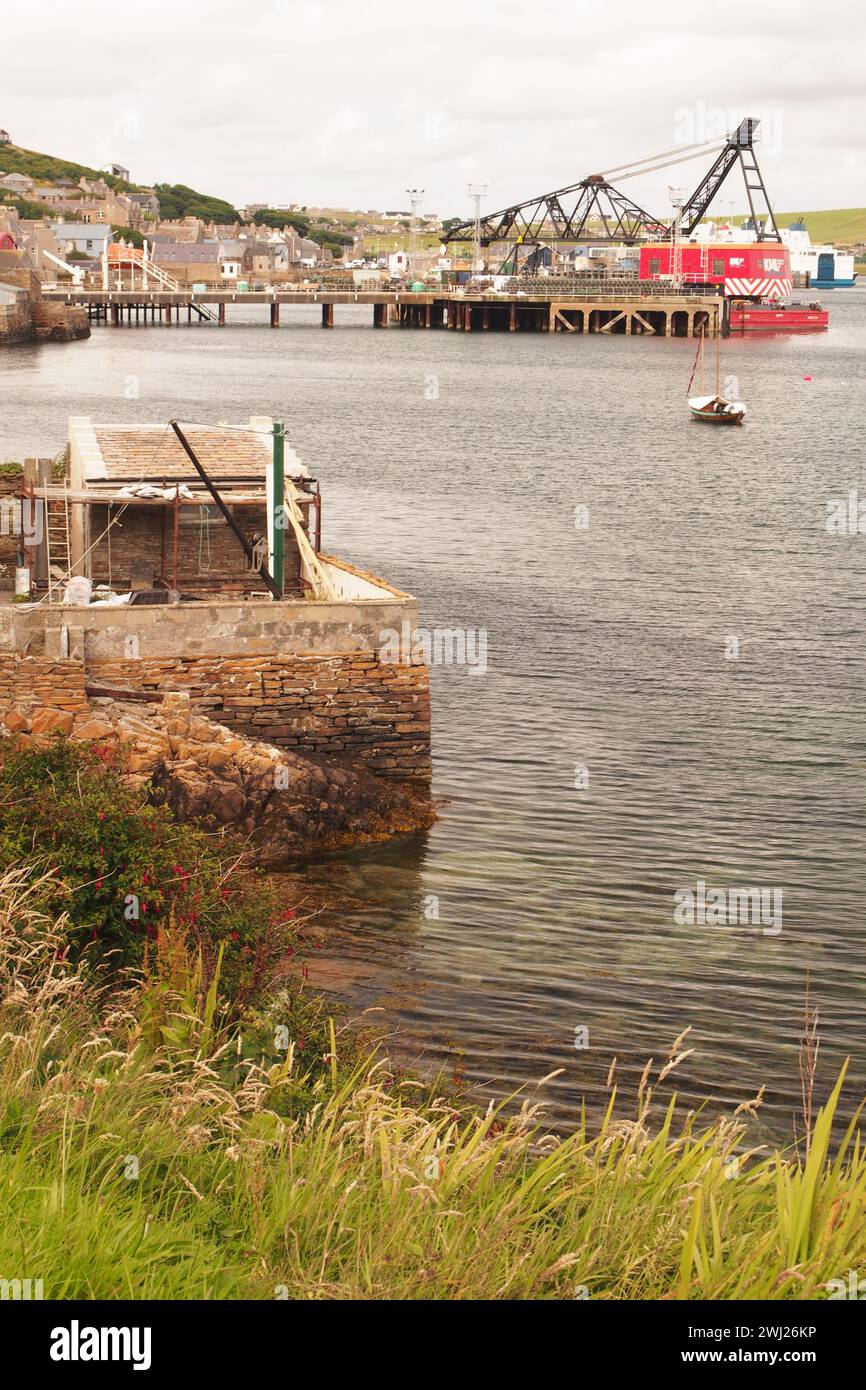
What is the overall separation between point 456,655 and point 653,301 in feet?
416

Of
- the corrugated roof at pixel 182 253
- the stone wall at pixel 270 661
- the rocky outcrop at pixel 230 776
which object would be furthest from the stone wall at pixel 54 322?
the rocky outcrop at pixel 230 776

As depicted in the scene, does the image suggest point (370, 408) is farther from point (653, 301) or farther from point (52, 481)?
point (653, 301)

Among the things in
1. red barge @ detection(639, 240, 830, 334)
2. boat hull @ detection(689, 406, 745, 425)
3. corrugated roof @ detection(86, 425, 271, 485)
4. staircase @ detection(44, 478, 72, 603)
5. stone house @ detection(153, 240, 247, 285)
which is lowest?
staircase @ detection(44, 478, 72, 603)

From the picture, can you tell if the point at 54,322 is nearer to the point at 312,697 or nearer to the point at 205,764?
the point at 312,697

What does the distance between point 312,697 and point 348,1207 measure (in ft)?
40.5

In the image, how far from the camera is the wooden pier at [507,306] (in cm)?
14562

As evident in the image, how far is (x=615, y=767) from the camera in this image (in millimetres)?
20703

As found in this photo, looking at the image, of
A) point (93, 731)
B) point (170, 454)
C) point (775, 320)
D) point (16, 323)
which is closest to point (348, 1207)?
point (93, 731)

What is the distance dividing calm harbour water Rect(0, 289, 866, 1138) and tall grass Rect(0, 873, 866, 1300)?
495cm

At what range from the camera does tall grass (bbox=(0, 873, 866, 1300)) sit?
548 cm

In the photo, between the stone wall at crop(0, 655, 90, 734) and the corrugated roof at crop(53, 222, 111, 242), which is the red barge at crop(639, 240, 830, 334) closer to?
the corrugated roof at crop(53, 222, 111, 242)

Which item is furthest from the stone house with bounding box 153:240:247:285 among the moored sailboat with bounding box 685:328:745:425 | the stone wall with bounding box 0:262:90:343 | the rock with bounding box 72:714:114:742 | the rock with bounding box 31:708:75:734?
the rock with bounding box 72:714:114:742

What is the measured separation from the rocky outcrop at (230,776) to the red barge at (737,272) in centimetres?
14044

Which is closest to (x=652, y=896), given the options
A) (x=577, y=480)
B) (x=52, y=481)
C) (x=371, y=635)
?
(x=371, y=635)
